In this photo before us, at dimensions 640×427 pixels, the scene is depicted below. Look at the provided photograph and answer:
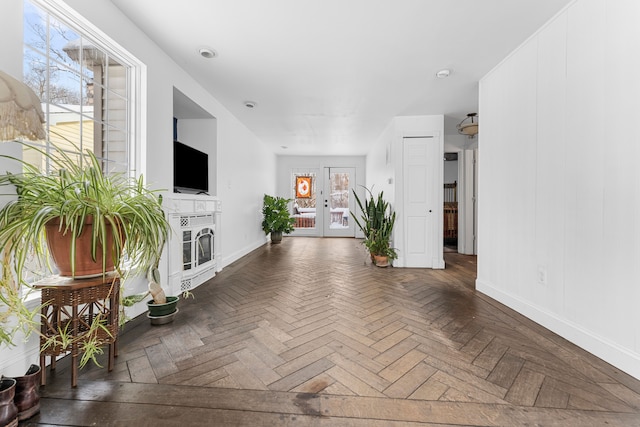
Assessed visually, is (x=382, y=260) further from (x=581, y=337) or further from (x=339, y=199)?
(x=339, y=199)

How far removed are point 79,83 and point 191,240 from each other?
1599mm

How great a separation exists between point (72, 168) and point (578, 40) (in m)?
3.14

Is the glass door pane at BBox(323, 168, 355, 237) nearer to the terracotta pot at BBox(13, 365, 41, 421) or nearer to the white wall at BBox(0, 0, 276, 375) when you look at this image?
the white wall at BBox(0, 0, 276, 375)

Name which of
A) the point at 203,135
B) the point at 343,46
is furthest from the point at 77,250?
the point at 203,135

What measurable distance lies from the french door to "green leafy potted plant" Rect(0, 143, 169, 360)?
20.6 ft

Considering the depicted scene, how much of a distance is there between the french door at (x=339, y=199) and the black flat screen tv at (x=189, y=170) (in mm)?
4491

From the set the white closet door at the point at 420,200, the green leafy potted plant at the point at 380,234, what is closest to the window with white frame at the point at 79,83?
the green leafy potted plant at the point at 380,234

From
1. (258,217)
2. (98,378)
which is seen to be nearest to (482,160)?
(98,378)

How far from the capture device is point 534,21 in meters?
1.95

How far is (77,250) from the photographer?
1.24 metres

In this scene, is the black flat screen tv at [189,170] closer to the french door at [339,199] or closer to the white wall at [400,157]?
the white wall at [400,157]

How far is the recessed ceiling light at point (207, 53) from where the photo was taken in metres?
2.36

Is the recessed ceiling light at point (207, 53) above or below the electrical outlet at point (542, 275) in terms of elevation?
above

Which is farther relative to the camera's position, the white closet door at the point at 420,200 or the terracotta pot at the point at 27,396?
the white closet door at the point at 420,200
